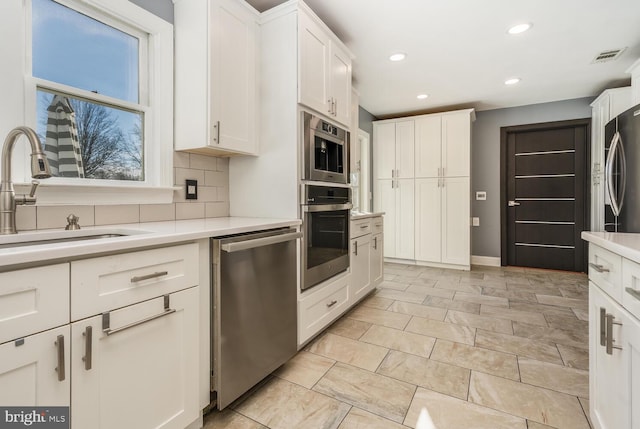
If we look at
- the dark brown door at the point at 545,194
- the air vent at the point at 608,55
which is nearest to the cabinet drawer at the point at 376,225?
the dark brown door at the point at 545,194

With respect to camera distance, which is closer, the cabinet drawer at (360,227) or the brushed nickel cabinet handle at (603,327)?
the brushed nickel cabinet handle at (603,327)

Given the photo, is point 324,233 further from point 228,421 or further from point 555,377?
point 555,377

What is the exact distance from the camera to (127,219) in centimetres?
167

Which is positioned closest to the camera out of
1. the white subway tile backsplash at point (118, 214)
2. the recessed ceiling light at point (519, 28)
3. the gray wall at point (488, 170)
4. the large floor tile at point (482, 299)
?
the white subway tile backsplash at point (118, 214)

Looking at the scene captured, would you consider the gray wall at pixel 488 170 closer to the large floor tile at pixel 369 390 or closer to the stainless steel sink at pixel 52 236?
the large floor tile at pixel 369 390

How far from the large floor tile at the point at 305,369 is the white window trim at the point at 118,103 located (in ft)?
4.13

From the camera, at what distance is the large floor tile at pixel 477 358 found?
1.83 metres

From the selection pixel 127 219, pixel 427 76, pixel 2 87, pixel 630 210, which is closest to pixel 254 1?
pixel 2 87

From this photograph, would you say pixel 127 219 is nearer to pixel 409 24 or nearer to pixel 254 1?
pixel 254 1

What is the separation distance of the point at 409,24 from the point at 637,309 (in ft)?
8.14

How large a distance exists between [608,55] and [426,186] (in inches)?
91.6

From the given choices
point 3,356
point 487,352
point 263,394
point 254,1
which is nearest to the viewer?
point 3,356

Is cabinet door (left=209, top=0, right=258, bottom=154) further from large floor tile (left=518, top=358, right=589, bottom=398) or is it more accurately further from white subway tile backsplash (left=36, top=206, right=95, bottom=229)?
large floor tile (left=518, top=358, right=589, bottom=398)

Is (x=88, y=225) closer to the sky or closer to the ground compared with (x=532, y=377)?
closer to the sky
